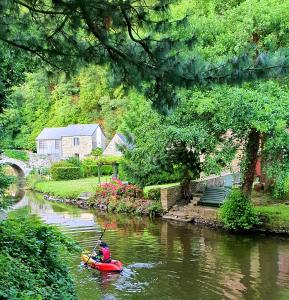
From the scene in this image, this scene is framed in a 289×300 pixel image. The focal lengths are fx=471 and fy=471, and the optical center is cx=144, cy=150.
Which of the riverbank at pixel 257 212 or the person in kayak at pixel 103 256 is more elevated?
the riverbank at pixel 257 212

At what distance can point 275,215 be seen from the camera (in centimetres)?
2184

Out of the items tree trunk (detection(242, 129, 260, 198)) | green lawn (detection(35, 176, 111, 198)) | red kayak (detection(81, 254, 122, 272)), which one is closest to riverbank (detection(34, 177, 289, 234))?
green lawn (detection(35, 176, 111, 198))

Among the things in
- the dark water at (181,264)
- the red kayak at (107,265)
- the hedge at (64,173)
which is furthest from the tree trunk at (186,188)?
the hedge at (64,173)

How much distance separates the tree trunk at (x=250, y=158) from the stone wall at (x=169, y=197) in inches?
205

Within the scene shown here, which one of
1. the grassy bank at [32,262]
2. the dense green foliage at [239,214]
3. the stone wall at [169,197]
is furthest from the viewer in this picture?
the stone wall at [169,197]

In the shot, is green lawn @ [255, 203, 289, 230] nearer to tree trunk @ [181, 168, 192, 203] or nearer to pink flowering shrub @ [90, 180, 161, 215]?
tree trunk @ [181, 168, 192, 203]

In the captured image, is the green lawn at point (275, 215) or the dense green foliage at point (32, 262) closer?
the dense green foliage at point (32, 262)

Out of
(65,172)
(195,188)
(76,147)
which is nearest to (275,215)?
(195,188)

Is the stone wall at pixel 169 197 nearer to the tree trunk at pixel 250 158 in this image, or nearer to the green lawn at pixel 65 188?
the tree trunk at pixel 250 158

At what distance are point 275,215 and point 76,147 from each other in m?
42.4

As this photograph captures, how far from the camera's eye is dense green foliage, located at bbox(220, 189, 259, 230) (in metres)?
21.7

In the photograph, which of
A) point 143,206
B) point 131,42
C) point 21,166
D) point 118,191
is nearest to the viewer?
point 131,42

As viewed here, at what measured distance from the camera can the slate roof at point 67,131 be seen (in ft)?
198

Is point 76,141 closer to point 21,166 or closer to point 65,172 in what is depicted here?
point 21,166
